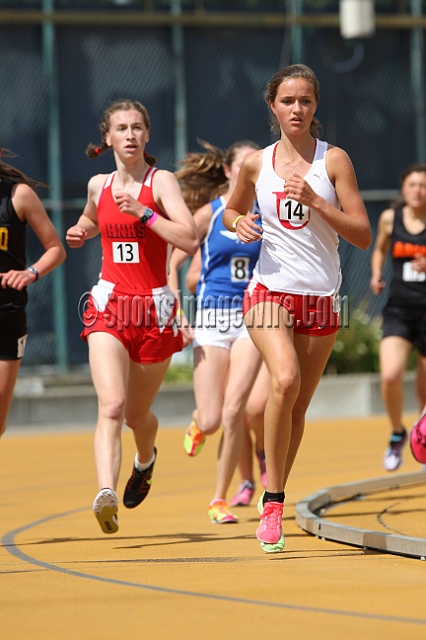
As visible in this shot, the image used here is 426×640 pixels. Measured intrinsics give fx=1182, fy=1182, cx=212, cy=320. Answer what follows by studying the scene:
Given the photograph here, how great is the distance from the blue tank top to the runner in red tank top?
1257 mm

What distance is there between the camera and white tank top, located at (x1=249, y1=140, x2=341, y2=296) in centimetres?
631

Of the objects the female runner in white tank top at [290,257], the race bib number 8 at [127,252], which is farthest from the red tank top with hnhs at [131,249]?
the female runner in white tank top at [290,257]

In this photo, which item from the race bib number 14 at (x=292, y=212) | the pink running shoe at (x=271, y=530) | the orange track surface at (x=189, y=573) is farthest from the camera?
the race bib number 14 at (x=292, y=212)

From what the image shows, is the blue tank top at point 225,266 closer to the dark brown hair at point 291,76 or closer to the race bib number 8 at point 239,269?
the race bib number 8 at point 239,269

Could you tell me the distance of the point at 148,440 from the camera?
7555 mm

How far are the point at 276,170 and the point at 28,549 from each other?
99.6 inches

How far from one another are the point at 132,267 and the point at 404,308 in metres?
3.60

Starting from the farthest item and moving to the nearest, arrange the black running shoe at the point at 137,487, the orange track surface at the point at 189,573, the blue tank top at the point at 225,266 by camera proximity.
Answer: the blue tank top at the point at 225,266, the black running shoe at the point at 137,487, the orange track surface at the point at 189,573

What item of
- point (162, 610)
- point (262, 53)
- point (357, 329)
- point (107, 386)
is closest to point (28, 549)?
point (107, 386)

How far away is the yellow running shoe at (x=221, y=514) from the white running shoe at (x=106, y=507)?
4.81 feet

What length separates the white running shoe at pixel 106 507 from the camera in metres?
6.34

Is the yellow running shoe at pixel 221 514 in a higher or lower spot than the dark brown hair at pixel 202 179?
lower

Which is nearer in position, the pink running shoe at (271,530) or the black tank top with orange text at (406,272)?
the pink running shoe at (271,530)

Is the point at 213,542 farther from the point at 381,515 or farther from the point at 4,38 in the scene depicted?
the point at 4,38
